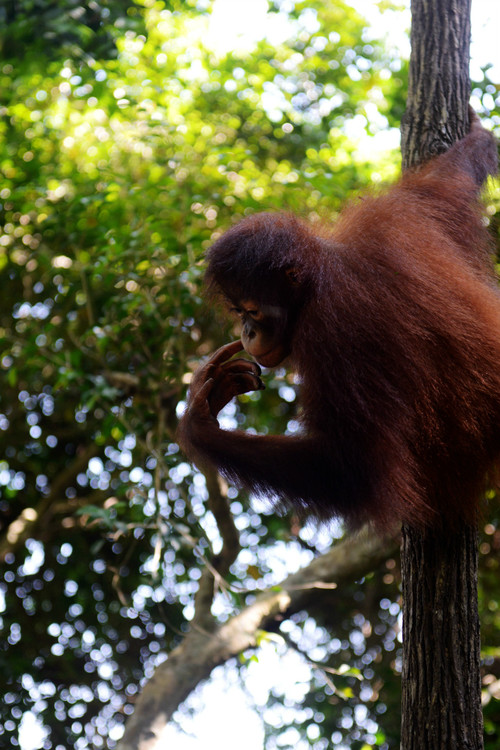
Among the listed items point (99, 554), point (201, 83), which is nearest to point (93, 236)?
point (201, 83)

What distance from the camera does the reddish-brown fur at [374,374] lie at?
203 cm

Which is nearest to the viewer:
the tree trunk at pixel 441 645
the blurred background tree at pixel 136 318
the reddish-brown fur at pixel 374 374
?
the reddish-brown fur at pixel 374 374

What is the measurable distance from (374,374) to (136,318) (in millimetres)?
1970

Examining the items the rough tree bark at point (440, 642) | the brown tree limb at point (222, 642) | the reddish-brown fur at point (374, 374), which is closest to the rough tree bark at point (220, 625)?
the brown tree limb at point (222, 642)

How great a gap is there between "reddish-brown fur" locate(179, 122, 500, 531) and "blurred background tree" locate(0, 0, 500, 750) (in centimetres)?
150

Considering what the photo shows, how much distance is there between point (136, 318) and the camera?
148 inches

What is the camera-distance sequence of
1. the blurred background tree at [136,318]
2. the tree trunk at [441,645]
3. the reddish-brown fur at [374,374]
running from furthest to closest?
the blurred background tree at [136,318] → the tree trunk at [441,645] → the reddish-brown fur at [374,374]

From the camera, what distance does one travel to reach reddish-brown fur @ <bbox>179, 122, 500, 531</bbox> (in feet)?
6.66

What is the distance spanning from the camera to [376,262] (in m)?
2.15

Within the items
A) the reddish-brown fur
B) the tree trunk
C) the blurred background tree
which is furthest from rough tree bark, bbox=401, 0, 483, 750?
the blurred background tree

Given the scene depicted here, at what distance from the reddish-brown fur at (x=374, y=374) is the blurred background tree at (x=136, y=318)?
1501 mm

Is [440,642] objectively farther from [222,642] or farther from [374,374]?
[222,642]

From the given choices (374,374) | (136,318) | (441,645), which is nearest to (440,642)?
(441,645)

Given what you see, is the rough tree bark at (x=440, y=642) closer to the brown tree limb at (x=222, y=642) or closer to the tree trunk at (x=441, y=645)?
the tree trunk at (x=441, y=645)
